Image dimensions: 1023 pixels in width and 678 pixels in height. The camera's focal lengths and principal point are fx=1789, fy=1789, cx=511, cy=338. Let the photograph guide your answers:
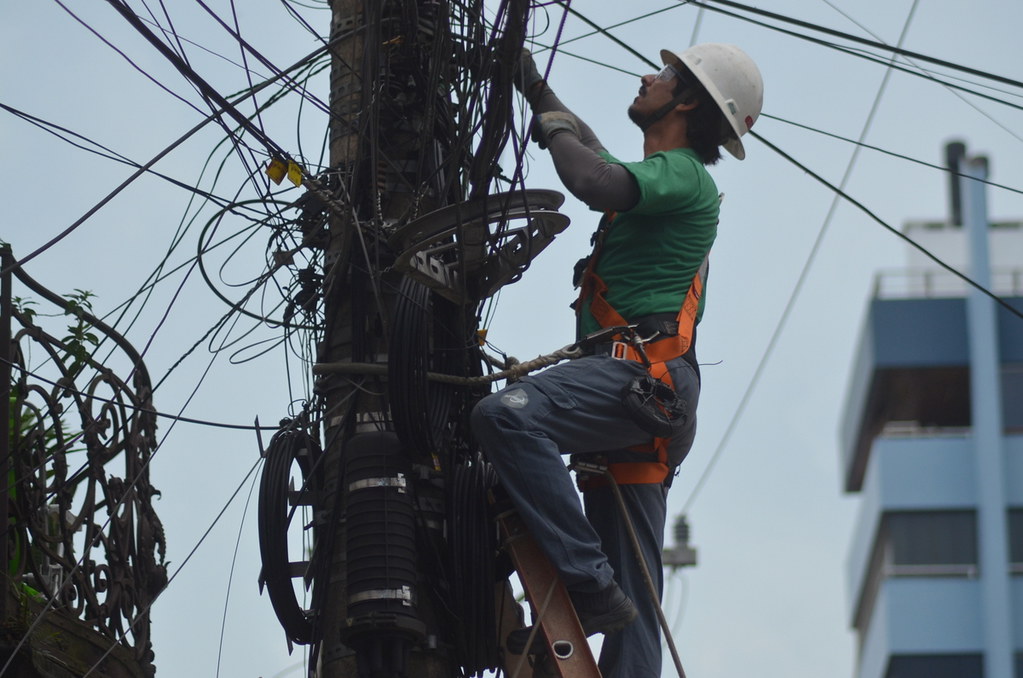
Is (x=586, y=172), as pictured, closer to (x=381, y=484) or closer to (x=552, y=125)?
(x=552, y=125)

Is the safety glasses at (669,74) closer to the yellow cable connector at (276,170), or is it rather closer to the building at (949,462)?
the yellow cable connector at (276,170)

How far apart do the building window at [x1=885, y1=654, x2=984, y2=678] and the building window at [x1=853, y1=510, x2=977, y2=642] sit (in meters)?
1.41

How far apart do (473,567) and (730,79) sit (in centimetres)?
212

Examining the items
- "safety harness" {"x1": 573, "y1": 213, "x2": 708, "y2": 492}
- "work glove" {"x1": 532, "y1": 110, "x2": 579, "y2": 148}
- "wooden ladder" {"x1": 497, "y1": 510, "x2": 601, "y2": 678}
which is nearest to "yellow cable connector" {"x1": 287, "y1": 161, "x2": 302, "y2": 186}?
"work glove" {"x1": 532, "y1": 110, "x2": 579, "y2": 148}

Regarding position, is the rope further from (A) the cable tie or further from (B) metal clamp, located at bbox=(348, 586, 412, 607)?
(A) the cable tie

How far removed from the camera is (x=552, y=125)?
20.1 ft

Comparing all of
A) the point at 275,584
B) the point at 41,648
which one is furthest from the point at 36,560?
the point at 275,584

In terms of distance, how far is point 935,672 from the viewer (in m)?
30.5

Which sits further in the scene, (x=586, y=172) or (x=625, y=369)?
(x=625, y=369)

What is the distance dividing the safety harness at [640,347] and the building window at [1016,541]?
2526 cm

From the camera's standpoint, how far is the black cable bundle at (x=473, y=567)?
5.89m

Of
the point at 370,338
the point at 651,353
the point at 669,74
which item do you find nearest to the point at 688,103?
the point at 669,74

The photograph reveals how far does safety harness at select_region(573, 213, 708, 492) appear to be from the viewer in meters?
6.12

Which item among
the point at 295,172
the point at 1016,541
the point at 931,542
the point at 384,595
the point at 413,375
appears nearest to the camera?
the point at 384,595
